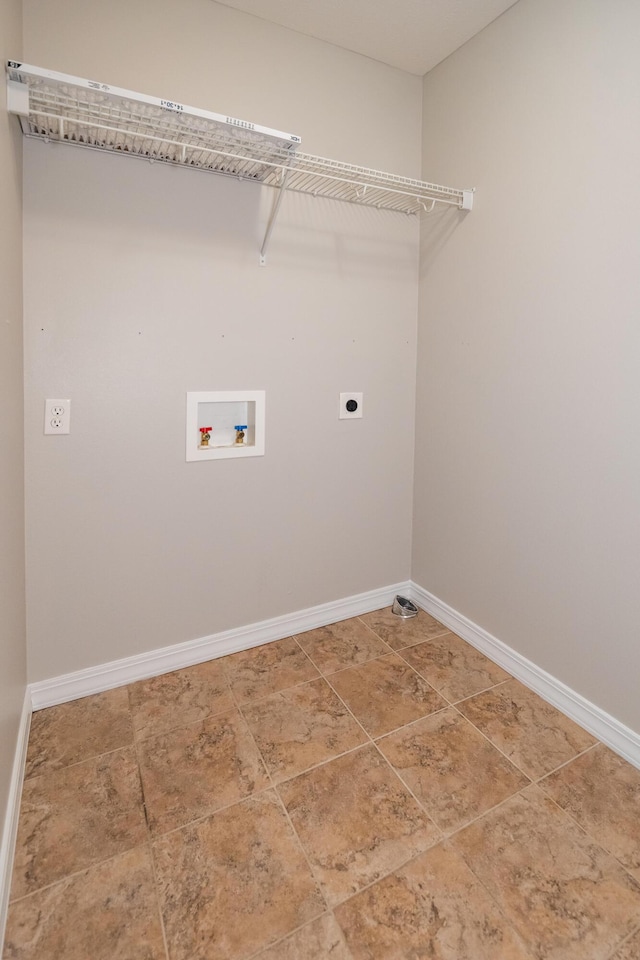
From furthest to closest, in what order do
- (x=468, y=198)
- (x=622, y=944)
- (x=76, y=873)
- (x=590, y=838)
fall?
(x=468, y=198) → (x=590, y=838) → (x=76, y=873) → (x=622, y=944)

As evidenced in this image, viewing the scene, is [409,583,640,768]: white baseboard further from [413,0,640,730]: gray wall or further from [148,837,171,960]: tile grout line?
[148,837,171,960]: tile grout line

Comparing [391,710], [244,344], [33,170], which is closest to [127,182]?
[33,170]

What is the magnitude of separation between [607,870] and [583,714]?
0.55 metres

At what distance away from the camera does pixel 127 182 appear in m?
1.67

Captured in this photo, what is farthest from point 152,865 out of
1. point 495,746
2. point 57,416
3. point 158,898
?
point 57,416

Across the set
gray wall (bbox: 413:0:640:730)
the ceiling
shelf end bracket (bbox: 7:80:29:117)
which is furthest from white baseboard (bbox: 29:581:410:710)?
the ceiling

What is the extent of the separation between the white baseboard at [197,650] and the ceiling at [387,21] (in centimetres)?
243

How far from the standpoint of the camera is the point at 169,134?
1550 mm

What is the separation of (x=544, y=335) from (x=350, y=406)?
857 millimetres

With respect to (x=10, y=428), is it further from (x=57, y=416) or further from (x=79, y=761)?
(x=79, y=761)

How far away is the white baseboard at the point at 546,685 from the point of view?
1562 mm

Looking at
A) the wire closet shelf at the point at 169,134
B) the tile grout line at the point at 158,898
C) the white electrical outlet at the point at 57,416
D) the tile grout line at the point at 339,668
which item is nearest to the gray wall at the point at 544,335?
the wire closet shelf at the point at 169,134

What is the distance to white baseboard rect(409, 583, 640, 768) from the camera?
156 cm

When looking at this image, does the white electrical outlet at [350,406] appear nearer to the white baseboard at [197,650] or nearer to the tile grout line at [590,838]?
the white baseboard at [197,650]
